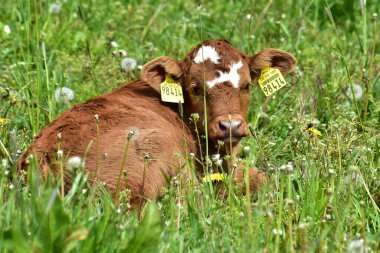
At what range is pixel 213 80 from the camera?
21.9 feet

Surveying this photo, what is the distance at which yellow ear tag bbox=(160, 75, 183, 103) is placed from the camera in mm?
6695

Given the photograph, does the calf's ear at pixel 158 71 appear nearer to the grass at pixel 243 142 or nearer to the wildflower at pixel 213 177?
the grass at pixel 243 142

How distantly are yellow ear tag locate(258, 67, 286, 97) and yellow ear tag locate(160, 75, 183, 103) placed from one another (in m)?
0.68

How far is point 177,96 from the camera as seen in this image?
6.76 metres

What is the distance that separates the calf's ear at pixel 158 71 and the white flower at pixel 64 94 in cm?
89

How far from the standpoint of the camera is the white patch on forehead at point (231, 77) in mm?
6675

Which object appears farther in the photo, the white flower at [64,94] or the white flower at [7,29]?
the white flower at [7,29]

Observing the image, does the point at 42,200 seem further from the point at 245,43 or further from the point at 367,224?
the point at 245,43

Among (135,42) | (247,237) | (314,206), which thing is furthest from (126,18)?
(247,237)

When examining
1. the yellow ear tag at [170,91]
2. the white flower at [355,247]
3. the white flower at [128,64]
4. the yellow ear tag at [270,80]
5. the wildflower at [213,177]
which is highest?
the white flower at [128,64]

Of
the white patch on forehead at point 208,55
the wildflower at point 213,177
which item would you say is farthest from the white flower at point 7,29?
the wildflower at point 213,177

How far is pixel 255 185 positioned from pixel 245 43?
98.7 inches

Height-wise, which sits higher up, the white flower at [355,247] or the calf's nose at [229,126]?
the calf's nose at [229,126]

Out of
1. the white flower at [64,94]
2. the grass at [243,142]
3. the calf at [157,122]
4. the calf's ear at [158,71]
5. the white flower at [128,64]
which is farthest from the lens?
the white flower at [128,64]
